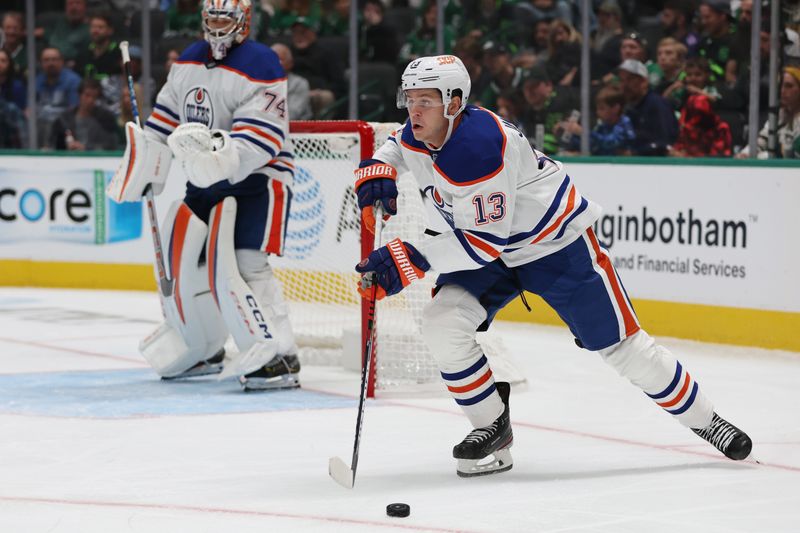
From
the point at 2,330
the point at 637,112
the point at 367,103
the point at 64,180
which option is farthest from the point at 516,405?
the point at 64,180

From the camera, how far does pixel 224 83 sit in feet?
15.4

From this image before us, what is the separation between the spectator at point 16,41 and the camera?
332 inches

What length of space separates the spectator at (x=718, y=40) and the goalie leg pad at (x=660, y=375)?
10.0ft

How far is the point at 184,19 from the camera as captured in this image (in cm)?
835

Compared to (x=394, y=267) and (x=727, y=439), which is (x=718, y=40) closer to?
(x=727, y=439)

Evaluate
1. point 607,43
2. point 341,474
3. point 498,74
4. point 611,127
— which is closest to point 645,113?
point 611,127

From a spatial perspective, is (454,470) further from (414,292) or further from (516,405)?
(414,292)

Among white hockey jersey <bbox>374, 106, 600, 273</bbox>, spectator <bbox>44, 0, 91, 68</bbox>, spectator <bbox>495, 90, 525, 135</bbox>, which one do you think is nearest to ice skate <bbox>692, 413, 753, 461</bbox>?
white hockey jersey <bbox>374, 106, 600, 273</bbox>

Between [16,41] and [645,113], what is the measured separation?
4.19 meters

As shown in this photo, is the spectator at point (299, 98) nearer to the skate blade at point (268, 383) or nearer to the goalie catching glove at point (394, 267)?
the skate blade at point (268, 383)

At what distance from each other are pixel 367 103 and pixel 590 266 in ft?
14.5

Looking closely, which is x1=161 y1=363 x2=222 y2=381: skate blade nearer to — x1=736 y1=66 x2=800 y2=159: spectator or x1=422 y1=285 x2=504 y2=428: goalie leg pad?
x1=422 y1=285 x2=504 y2=428: goalie leg pad

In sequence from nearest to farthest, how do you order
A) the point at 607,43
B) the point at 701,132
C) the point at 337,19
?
the point at 701,132, the point at 607,43, the point at 337,19

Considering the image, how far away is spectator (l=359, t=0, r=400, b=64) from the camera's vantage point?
7613 millimetres
